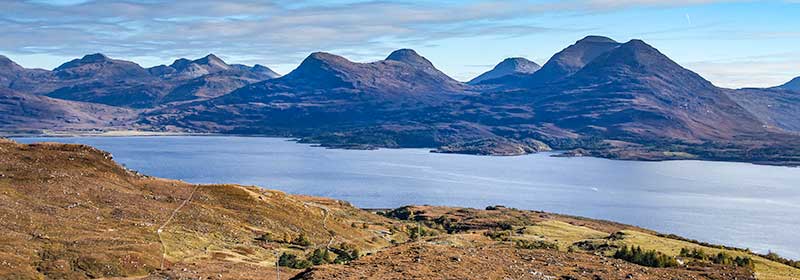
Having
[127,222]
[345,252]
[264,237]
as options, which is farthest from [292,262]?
[127,222]

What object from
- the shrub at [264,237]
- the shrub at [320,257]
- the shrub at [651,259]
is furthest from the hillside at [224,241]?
the shrub at [651,259]

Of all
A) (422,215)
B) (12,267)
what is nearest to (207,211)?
(12,267)

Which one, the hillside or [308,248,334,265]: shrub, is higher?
the hillside

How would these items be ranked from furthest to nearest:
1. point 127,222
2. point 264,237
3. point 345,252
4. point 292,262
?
point 264,237 → point 345,252 → point 127,222 → point 292,262

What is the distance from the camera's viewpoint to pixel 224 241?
209 ft

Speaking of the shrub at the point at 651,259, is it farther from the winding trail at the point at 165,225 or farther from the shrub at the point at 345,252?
the winding trail at the point at 165,225

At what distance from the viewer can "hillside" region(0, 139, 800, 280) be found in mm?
44219

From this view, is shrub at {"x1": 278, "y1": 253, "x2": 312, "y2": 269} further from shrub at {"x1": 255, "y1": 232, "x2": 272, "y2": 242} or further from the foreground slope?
shrub at {"x1": 255, "y1": 232, "x2": 272, "y2": 242}

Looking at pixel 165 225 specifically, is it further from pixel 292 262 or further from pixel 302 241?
pixel 292 262

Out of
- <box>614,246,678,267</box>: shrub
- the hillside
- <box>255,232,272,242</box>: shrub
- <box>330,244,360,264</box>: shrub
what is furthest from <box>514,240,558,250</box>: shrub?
<box>255,232,272,242</box>: shrub

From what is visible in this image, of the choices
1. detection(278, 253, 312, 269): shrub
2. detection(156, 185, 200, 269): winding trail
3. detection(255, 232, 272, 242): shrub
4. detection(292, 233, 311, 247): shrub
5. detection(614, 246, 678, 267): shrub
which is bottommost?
detection(292, 233, 311, 247): shrub

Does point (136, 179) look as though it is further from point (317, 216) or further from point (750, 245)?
point (750, 245)

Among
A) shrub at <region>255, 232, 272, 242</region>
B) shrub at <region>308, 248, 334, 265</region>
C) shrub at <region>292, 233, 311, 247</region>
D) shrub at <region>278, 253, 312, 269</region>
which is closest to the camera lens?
shrub at <region>278, 253, 312, 269</region>

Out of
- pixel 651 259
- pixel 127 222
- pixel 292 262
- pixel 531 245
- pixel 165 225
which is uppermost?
pixel 651 259
